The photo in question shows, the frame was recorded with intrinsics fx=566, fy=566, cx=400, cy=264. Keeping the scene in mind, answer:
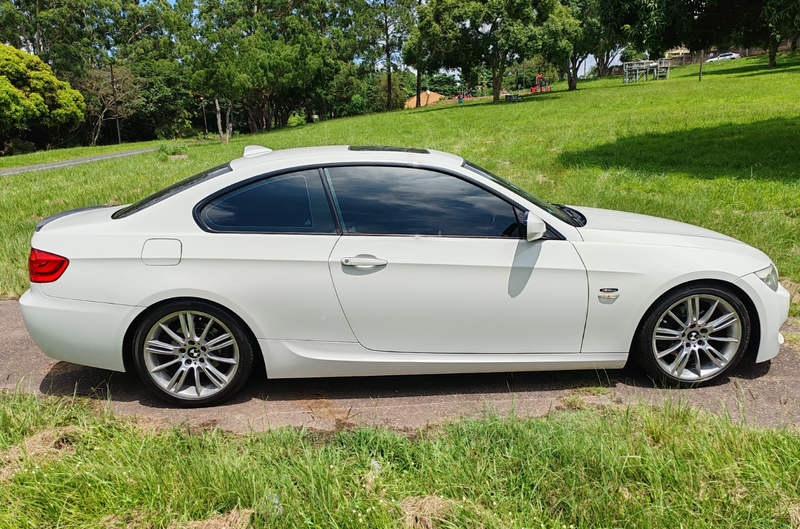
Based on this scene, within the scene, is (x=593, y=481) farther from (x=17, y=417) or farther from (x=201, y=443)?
(x=17, y=417)

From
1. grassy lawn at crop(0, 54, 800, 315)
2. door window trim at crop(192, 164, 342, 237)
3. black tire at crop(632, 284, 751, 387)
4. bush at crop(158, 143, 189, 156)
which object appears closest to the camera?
door window trim at crop(192, 164, 342, 237)

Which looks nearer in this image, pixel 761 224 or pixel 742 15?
pixel 761 224

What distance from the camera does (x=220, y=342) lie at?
11.4ft

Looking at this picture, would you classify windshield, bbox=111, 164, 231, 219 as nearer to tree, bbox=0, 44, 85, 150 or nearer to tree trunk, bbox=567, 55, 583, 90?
tree, bbox=0, 44, 85, 150

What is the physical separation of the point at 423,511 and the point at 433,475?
224 mm

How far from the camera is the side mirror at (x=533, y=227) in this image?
11.0 feet

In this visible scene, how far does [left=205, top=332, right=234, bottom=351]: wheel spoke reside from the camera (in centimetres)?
345

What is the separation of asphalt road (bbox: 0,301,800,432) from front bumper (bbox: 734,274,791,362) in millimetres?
259

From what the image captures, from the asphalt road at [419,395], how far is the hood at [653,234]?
89cm

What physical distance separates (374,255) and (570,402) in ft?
4.99

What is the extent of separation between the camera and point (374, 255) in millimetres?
3357

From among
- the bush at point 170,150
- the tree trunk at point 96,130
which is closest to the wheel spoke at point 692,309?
the bush at point 170,150

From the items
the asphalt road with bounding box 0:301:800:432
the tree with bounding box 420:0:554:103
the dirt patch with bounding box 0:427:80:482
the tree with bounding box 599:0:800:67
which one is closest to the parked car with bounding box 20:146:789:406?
the asphalt road with bounding box 0:301:800:432

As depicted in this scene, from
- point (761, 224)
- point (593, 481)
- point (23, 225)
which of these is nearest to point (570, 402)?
point (593, 481)
